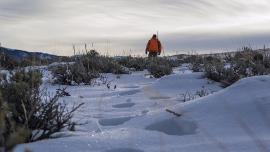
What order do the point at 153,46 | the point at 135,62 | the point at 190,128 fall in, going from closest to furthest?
the point at 190,128 → the point at 135,62 → the point at 153,46

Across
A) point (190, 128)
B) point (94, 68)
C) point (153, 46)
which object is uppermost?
point (153, 46)

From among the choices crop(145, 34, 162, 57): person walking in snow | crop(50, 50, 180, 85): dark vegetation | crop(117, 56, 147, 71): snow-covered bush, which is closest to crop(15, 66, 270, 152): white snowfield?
crop(50, 50, 180, 85): dark vegetation

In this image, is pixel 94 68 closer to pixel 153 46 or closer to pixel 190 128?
pixel 190 128

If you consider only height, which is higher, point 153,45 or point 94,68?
point 153,45

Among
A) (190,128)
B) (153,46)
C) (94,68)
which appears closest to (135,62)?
(94,68)

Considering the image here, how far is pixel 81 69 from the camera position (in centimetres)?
873

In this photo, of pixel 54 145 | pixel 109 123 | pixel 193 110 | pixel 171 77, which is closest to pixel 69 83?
pixel 171 77

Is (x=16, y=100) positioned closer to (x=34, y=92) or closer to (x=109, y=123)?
(x=34, y=92)

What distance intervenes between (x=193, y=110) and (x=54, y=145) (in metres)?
1.16

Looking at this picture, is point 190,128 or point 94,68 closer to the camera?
point 190,128

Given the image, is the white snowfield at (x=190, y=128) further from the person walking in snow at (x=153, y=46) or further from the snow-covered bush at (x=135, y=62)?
the person walking in snow at (x=153, y=46)

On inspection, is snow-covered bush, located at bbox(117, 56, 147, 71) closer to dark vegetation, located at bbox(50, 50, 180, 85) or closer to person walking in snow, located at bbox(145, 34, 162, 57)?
dark vegetation, located at bbox(50, 50, 180, 85)

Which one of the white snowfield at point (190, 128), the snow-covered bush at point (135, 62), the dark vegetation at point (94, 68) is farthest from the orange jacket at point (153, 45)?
the white snowfield at point (190, 128)

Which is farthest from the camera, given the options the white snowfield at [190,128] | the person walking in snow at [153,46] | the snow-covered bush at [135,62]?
the person walking in snow at [153,46]
